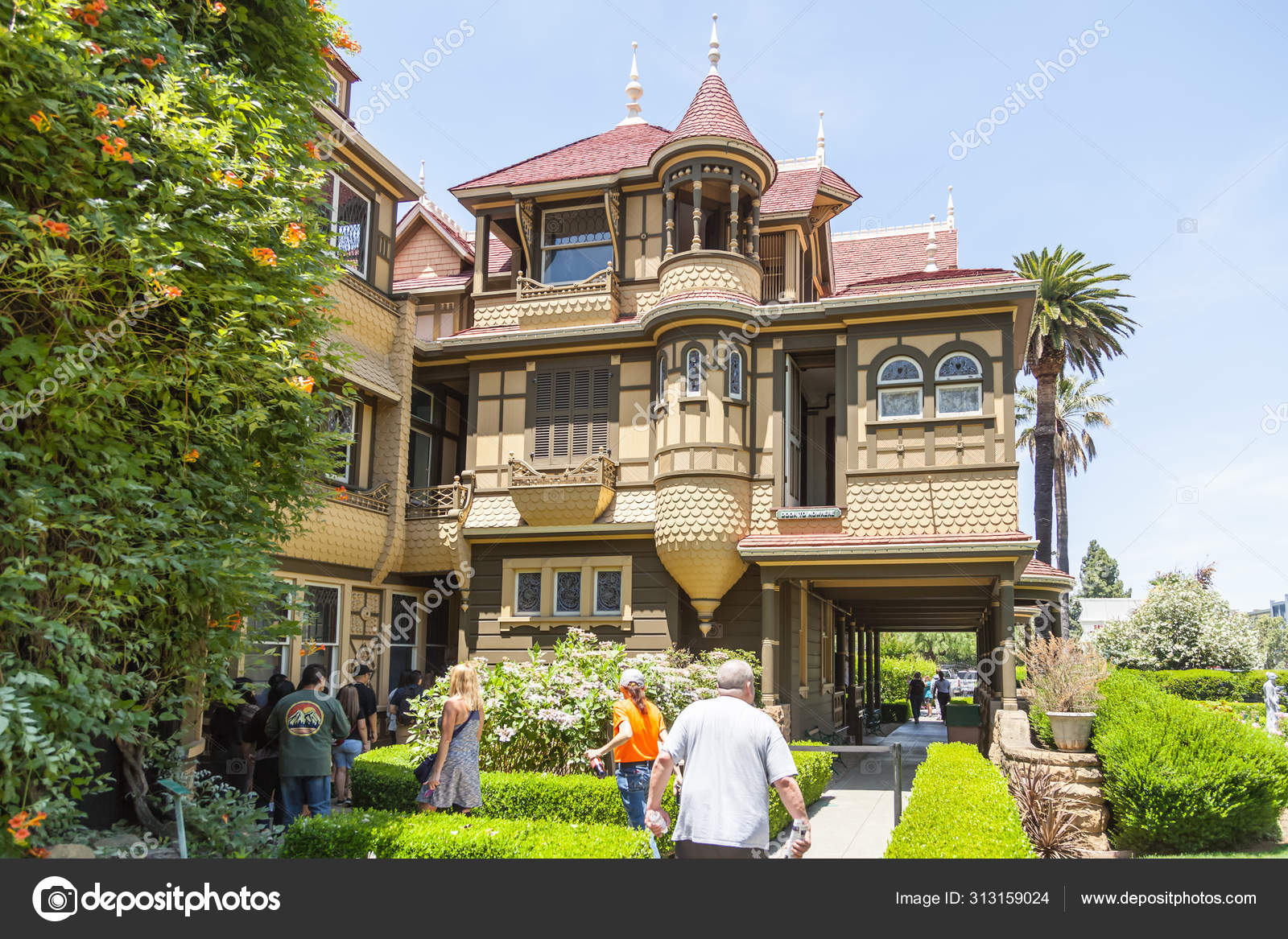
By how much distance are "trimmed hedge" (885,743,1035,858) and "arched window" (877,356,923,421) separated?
8.51 metres

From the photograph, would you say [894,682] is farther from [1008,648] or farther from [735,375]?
[1008,648]

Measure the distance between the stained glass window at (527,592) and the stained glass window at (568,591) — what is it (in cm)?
40

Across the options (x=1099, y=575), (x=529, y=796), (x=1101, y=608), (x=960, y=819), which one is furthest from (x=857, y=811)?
(x=1099, y=575)

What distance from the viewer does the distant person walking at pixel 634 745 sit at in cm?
918

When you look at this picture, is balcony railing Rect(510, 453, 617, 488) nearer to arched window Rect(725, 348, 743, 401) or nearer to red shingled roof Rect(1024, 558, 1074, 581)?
arched window Rect(725, 348, 743, 401)

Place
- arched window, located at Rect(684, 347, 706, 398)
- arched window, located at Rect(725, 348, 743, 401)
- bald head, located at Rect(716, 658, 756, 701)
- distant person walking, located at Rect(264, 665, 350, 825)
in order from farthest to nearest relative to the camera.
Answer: arched window, located at Rect(725, 348, 743, 401)
arched window, located at Rect(684, 347, 706, 398)
distant person walking, located at Rect(264, 665, 350, 825)
bald head, located at Rect(716, 658, 756, 701)

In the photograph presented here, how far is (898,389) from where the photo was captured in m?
18.1

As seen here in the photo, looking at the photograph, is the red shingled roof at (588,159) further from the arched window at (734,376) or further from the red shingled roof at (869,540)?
the red shingled roof at (869,540)

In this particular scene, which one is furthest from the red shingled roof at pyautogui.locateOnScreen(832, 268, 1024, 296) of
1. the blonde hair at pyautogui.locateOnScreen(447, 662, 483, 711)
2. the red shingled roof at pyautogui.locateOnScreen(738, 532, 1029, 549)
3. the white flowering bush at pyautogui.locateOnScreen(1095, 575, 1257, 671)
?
the white flowering bush at pyautogui.locateOnScreen(1095, 575, 1257, 671)

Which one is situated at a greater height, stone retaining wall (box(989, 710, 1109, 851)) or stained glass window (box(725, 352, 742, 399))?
stained glass window (box(725, 352, 742, 399))

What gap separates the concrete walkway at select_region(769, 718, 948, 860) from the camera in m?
11.5

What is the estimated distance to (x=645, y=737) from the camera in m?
9.23

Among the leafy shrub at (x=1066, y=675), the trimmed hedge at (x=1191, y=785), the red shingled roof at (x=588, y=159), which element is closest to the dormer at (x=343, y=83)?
the red shingled roof at (x=588, y=159)
